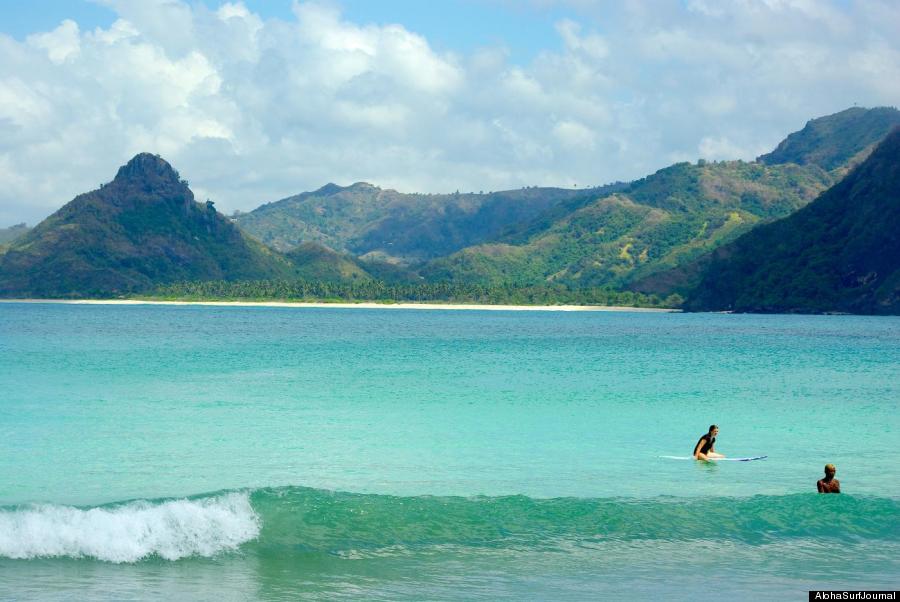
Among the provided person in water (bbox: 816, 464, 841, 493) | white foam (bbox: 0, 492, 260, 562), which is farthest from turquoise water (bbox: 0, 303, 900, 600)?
person in water (bbox: 816, 464, 841, 493)

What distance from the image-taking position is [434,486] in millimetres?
29109

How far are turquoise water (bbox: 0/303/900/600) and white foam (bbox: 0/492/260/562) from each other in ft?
0.16

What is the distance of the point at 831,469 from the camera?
26.4 meters

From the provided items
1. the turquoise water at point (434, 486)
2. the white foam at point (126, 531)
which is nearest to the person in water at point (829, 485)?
the turquoise water at point (434, 486)

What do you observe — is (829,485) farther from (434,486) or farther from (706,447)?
(434,486)

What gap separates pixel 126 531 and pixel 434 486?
9797 millimetres

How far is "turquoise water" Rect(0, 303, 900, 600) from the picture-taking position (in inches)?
787

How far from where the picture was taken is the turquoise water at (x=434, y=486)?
19984 millimetres

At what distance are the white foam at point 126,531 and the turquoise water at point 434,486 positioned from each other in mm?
49

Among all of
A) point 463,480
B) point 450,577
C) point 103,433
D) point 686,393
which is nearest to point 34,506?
point 450,577

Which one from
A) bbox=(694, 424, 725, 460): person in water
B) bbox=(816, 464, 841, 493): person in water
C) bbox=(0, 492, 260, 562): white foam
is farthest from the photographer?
bbox=(694, 424, 725, 460): person in water

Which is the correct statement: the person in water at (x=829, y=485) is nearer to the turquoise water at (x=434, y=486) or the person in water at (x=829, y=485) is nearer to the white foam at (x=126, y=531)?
the turquoise water at (x=434, y=486)

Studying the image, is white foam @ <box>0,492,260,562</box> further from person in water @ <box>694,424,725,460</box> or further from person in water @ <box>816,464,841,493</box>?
person in water @ <box>694,424,725,460</box>

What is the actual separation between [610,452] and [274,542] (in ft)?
52.4
